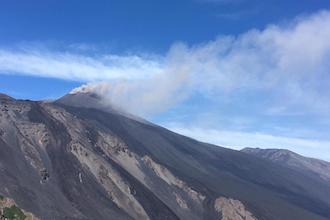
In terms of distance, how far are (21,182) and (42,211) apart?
1850 cm

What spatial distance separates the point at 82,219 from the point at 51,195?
16.7 m

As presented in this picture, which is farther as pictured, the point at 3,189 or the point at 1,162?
the point at 1,162

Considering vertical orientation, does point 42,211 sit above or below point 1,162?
below

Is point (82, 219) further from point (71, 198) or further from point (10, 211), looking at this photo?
point (10, 211)

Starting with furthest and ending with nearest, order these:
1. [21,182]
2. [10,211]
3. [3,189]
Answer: [21,182]
[3,189]
[10,211]

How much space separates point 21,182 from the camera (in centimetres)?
18750

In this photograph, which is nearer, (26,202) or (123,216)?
(26,202)

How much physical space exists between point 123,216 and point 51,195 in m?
24.1

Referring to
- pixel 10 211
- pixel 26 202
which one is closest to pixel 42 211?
pixel 26 202

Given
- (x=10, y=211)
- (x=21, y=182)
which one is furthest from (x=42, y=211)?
(x=10, y=211)

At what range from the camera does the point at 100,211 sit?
19625 centimetres

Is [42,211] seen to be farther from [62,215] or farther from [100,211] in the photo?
[100,211]

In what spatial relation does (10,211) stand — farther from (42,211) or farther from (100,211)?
(100,211)

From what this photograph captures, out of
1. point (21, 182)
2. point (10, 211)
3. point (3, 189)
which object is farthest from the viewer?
point (21, 182)
